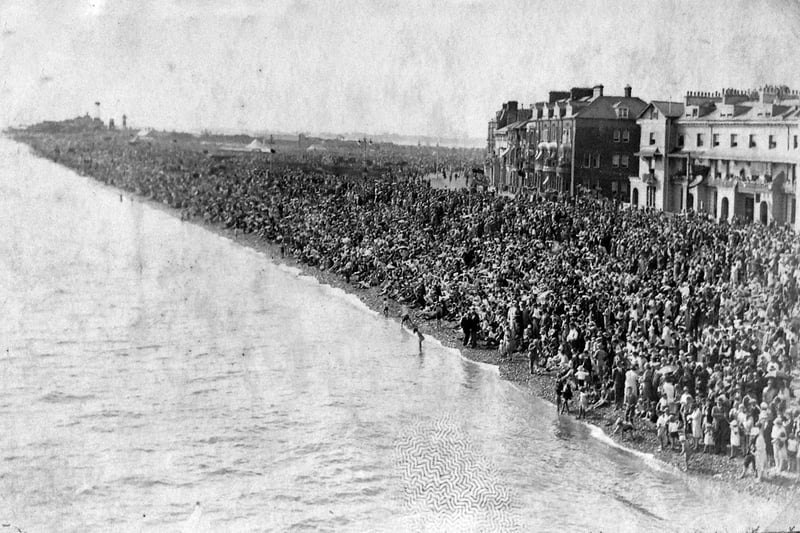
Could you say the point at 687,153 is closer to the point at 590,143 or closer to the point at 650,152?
the point at 650,152

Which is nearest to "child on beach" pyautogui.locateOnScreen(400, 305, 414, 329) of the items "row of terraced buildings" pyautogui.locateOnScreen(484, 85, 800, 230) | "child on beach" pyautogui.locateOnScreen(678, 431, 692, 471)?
"child on beach" pyautogui.locateOnScreen(678, 431, 692, 471)

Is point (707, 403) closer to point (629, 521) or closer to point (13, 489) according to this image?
point (629, 521)

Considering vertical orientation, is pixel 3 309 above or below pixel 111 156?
below

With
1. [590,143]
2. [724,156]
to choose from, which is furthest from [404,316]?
[590,143]

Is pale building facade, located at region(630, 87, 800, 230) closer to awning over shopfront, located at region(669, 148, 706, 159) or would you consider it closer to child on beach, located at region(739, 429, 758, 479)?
awning over shopfront, located at region(669, 148, 706, 159)

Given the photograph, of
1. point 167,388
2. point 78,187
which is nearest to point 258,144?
point 78,187
